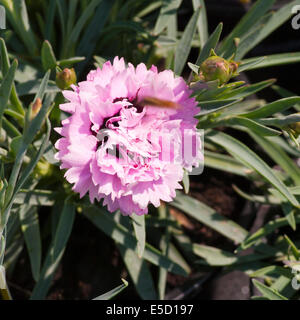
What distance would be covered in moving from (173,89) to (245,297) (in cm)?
71

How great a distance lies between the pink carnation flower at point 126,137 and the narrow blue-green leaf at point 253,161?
216mm

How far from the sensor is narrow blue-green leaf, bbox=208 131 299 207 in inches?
31.5

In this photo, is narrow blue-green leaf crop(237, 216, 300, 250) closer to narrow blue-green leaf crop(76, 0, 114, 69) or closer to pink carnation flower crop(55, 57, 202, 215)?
pink carnation flower crop(55, 57, 202, 215)

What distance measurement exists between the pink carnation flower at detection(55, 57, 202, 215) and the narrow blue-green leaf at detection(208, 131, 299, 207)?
0.71 feet

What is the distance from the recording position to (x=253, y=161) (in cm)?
84

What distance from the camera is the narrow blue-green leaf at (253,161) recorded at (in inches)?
31.5

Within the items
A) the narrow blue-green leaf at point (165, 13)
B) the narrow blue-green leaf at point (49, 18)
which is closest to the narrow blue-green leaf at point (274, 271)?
the narrow blue-green leaf at point (165, 13)

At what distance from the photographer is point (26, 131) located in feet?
1.93

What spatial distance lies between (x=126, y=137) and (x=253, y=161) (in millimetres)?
321

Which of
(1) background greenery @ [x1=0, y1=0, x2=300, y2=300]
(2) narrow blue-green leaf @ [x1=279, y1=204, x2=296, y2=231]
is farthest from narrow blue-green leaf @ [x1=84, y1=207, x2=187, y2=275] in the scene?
(2) narrow blue-green leaf @ [x1=279, y1=204, x2=296, y2=231]

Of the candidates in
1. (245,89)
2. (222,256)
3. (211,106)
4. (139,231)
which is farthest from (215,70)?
(222,256)

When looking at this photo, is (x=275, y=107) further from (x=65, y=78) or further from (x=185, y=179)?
(x=65, y=78)

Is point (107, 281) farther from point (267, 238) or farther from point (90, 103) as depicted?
point (90, 103)
